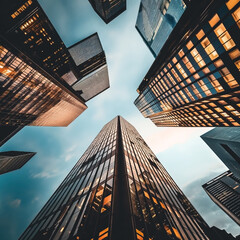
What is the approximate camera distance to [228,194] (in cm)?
8944

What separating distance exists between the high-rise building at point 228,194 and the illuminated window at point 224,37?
100353 millimetres

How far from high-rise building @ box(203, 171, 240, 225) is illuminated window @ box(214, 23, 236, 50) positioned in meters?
100

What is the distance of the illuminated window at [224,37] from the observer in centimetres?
1923

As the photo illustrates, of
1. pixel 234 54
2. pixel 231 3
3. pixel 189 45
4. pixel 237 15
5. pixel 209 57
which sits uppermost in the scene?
pixel 231 3

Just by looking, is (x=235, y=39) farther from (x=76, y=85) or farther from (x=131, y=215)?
(x=76, y=85)

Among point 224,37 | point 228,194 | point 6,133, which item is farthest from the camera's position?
point 228,194

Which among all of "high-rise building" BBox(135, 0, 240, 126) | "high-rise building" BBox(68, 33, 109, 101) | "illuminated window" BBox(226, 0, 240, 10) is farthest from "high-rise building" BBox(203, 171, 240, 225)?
"high-rise building" BBox(68, 33, 109, 101)

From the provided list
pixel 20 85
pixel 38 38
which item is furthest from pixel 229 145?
pixel 38 38

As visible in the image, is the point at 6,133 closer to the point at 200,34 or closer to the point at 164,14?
the point at 200,34

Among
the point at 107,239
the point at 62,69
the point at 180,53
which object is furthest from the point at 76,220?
the point at 62,69

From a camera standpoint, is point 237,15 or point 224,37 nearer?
point 237,15

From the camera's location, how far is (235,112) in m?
32.3

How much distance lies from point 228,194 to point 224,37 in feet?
363

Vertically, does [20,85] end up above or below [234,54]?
above
